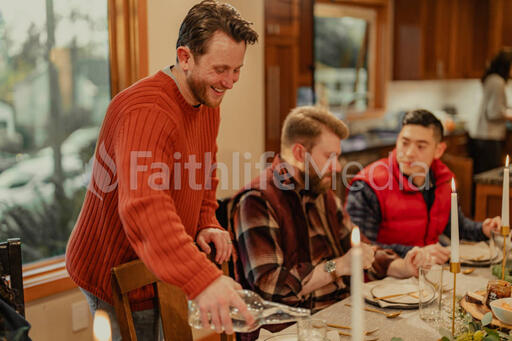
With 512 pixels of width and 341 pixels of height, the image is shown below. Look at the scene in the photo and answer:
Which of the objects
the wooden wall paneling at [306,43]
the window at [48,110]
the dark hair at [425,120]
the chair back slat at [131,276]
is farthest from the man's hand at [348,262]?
the wooden wall paneling at [306,43]

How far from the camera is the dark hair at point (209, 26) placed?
1.30m

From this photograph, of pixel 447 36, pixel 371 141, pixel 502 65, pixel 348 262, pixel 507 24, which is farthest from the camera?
pixel 507 24

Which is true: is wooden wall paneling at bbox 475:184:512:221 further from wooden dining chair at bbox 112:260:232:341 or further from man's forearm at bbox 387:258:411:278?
wooden dining chair at bbox 112:260:232:341

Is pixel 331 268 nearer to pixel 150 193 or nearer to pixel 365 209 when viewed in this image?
pixel 365 209

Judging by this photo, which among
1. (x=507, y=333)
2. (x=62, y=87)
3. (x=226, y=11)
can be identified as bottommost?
(x=507, y=333)

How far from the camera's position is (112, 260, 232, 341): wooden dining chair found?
1.39 metres

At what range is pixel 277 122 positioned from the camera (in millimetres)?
3420

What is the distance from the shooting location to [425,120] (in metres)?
2.42

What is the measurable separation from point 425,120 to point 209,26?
142 cm

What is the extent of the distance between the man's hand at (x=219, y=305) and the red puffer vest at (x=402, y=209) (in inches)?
56.0

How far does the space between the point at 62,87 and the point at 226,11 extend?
1379 millimetres

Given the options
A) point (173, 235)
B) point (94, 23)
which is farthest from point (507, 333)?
point (94, 23)

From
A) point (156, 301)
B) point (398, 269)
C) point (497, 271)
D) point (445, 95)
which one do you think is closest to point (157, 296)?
point (156, 301)

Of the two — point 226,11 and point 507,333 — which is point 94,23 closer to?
point 226,11
